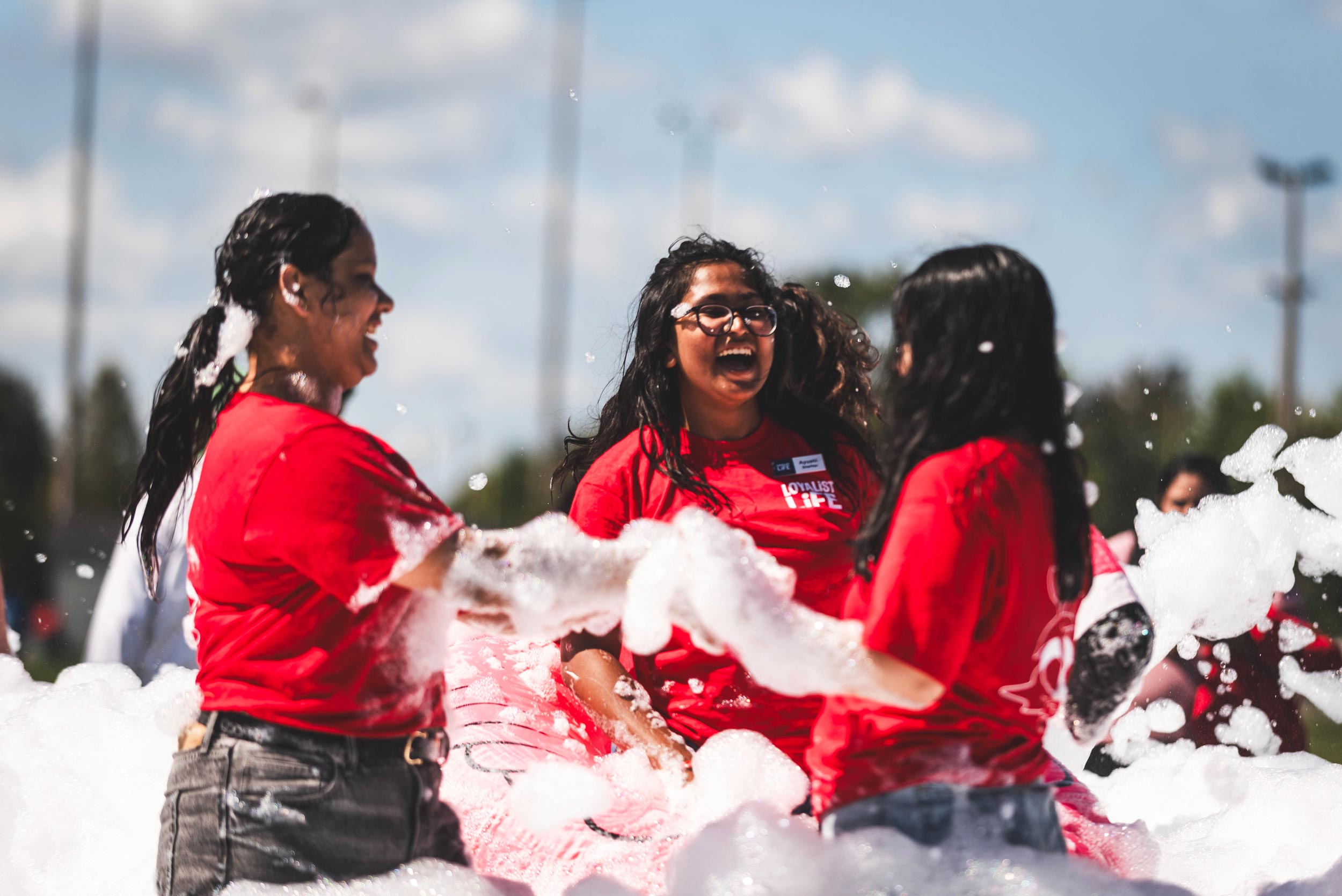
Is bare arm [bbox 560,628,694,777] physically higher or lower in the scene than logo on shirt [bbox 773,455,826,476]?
lower

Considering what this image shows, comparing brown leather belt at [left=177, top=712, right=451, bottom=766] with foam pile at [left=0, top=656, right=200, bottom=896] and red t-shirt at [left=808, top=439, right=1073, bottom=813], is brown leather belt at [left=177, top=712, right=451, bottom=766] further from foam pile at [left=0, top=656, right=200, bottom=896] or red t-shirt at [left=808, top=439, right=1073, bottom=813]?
red t-shirt at [left=808, top=439, right=1073, bottom=813]

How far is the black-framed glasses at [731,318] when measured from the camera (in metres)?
3.01

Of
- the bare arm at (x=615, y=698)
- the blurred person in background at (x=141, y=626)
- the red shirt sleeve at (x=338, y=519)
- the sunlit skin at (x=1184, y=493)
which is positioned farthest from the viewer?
the sunlit skin at (x=1184, y=493)

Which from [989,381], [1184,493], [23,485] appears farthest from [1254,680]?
[23,485]

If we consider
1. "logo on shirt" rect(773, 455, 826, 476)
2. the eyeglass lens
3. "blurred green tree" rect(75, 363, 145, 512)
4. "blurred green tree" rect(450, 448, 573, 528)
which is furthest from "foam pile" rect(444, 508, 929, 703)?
"blurred green tree" rect(75, 363, 145, 512)

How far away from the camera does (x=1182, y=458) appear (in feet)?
14.3

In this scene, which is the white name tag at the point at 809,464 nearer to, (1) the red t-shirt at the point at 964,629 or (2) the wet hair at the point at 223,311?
(1) the red t-shirt at the point at 964,629

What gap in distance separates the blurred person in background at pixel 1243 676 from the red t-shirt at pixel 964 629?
5.31 feet

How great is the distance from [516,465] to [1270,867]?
4626 cm

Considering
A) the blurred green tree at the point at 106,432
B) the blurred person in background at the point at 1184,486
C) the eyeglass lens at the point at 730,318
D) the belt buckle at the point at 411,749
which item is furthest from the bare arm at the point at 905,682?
the blurred green tree at the point at 106,432

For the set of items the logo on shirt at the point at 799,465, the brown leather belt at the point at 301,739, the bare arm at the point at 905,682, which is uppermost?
the logo on shirt at the point at 799,465

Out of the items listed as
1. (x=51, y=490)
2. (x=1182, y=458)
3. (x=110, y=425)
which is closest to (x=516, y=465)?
(x=110, y=425)

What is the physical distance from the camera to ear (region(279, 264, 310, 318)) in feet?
6.87

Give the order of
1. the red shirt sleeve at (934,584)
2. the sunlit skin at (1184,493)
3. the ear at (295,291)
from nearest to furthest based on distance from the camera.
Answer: the red shirt sleeve at (934,584)
the ear at (295,291)
the sunlit skin at (1184,493)
